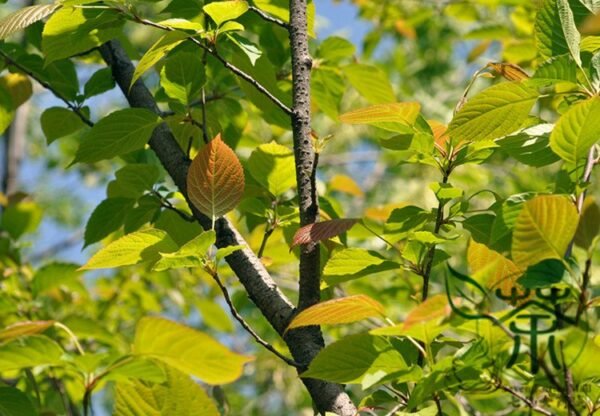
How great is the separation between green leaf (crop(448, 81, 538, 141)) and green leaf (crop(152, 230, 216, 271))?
0.27 meters

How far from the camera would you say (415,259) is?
0.87m

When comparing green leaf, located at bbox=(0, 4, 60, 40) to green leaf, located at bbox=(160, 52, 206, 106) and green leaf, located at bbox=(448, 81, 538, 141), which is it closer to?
green leaf, located at bbox=(160, 52, 206, 106)

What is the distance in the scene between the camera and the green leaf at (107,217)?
125cm

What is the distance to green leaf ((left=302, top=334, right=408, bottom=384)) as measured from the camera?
73 cm

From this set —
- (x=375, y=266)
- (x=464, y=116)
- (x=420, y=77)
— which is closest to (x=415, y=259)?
(x=375, y=266)

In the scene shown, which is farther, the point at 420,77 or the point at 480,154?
the point at 420,77

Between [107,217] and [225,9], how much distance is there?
0.43 metres

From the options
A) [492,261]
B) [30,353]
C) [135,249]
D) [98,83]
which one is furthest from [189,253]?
[98,83]

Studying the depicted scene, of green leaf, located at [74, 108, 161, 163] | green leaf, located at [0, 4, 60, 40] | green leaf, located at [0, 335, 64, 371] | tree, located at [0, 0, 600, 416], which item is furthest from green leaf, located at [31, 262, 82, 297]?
green leaf, located at [0, 335, 64, 371]

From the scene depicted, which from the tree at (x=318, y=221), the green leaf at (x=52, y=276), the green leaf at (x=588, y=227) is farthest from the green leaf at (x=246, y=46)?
the green leaf at (x=52, y=276)

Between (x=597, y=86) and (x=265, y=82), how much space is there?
452 millimetres

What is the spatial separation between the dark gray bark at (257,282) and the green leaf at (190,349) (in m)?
0.26

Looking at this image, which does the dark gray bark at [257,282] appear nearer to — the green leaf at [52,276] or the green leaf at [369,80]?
the green leaf at [369,80]

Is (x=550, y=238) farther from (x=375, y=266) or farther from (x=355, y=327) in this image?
(x=355, y=327)
